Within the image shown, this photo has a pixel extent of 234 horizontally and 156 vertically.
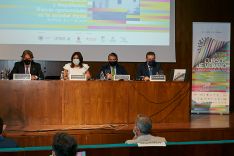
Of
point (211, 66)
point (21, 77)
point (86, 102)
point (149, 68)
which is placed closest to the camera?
point (21, 77)

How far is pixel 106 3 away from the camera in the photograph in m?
6.97

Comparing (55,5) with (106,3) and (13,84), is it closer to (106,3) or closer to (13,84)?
(106,3)

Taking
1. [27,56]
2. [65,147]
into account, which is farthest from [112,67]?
[65,147]

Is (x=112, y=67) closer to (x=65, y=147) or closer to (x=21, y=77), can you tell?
(x=21, y=77)

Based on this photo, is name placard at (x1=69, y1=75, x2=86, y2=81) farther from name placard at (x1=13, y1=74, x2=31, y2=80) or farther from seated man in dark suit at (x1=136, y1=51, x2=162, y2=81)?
seated man in dark suit at (x1=136, y1=51, x2=162, y2=81)

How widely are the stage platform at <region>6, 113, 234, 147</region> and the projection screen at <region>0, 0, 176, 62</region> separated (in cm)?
211

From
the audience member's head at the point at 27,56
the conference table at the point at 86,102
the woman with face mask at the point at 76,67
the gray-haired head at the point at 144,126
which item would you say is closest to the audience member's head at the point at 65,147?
the gray-haired head at the point at 144,126

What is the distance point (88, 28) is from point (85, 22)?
0.38 ft

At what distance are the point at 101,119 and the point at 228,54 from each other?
3532mm

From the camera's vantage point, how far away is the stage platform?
4.65 m

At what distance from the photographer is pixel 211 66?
761 cm

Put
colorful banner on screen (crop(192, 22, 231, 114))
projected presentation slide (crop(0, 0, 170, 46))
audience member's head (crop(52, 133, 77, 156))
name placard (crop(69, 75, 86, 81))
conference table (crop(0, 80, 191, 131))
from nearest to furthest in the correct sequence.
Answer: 1. audience member's head (crop(52, 133, 77, 156))
2. conference table (crop(0, 80, 191, 131))
3. name placard (crop(69, 75, 86, 81))
4. projected presentation slide (crop(0, 0, 170, 46))
5. colorful banner on screen (crop(192, 22, 231, 114))

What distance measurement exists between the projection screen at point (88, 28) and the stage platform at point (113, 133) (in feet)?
6.92

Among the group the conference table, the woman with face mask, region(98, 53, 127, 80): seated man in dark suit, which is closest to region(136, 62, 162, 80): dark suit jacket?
region(98, 53, 127, 80): seated man in dark suit
